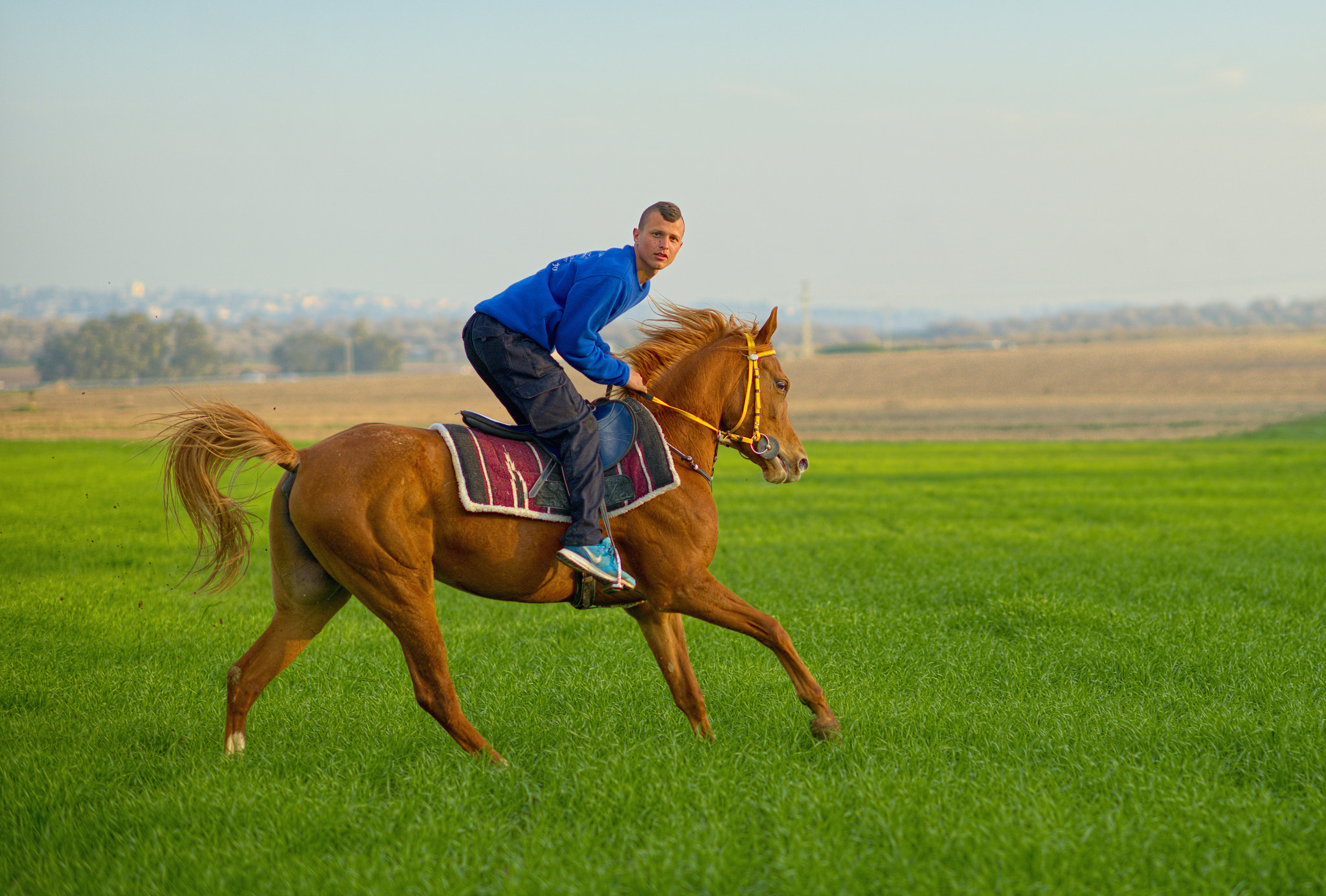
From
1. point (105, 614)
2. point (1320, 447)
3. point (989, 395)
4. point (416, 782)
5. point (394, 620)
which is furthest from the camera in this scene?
point (989, 395)

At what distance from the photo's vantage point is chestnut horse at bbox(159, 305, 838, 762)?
5.40 meters

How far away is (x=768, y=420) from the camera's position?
6.27 metres

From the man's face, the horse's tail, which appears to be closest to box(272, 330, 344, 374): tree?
the horse's tail

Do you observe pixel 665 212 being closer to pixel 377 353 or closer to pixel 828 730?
pixel 828 730

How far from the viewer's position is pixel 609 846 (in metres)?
4.32

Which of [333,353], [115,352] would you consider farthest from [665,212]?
[333,353]

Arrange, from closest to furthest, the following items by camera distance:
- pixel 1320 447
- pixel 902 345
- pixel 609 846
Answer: pixel 609 846 < pixel 1320 447 < pixel 902 345

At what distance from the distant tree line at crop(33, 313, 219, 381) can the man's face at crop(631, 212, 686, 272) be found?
34216 mm

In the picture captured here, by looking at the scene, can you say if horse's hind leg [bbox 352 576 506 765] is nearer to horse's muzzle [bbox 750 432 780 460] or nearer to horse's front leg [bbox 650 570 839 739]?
horse's front leg [bbox 650 570 839 739]

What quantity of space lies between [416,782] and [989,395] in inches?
2586

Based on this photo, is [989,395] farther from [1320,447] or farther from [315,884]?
[315,884]

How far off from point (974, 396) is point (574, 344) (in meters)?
64.7

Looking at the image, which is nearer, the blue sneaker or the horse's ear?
the blue sneaker

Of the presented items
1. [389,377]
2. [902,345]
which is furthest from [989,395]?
[902,345]
